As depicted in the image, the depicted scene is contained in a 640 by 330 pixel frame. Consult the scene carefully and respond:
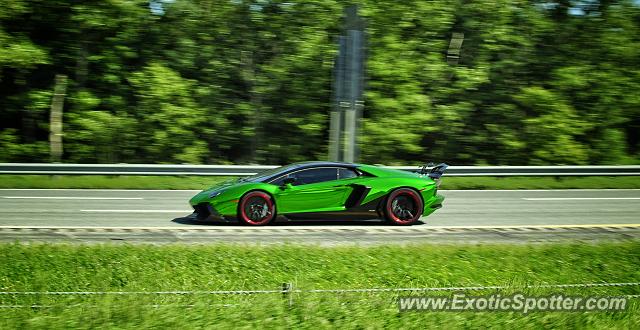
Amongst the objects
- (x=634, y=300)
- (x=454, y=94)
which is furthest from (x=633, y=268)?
(x=454, y=94)

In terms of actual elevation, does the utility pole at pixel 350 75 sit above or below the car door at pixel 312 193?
above

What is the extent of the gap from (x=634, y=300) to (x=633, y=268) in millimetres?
1878

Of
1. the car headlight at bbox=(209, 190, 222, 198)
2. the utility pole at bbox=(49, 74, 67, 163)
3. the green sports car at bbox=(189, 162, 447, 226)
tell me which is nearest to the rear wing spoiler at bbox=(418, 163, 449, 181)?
the green sports car at bbox=(189, 162, 447, 226)

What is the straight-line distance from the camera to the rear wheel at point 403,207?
13.3 metres

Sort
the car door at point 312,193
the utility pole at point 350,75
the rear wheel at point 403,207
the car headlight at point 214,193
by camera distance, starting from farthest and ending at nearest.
Result: the utility pole at point 350,75 → the rear wheel at point 403,207 → the car door at point 312,193 → the car headlight at point 214,193

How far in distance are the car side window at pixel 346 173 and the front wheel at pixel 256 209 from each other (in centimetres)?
130

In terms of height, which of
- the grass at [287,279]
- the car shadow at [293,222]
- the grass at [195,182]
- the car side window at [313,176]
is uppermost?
the car side window at [313,176]

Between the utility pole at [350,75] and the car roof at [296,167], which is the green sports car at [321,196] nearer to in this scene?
the car roof at [296,167]

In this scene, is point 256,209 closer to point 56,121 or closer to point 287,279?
point 287,279

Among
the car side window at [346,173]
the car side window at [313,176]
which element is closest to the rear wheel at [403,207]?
the car side window at [346,173]

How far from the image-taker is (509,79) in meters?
27.1

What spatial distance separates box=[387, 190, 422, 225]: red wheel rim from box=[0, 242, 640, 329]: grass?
7.28ft

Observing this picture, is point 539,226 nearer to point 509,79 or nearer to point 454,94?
point 454,94

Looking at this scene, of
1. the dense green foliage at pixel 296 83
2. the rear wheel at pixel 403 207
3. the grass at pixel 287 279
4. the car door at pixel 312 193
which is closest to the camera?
the grass at pixel 287 279
